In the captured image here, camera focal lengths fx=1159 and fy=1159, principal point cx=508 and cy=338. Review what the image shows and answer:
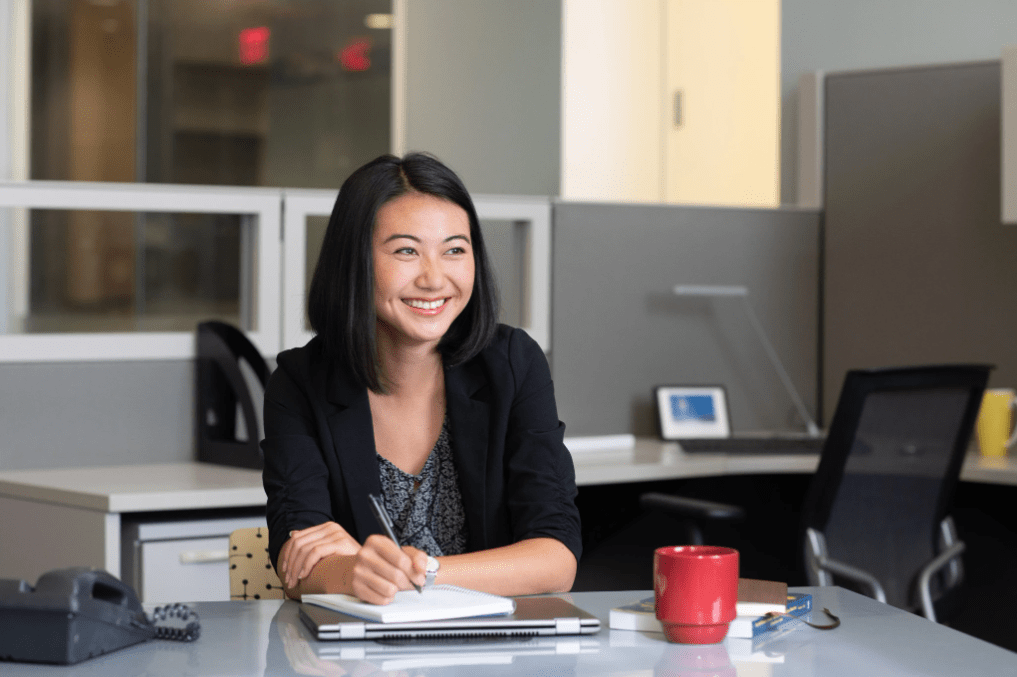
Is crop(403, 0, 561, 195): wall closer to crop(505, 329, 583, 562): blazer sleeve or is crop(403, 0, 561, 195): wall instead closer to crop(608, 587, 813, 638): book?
crop(505, 329, 583, 562): blazer sleeve

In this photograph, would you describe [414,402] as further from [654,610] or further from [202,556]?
[202,556]

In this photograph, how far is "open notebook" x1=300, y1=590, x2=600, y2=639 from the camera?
104cm

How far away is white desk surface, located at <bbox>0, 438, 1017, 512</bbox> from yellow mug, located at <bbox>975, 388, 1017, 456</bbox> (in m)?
0.03

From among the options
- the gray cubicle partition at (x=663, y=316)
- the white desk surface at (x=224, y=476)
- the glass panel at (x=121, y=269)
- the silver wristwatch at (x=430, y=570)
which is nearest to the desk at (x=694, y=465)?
the white desk surface at (x=224, y=476)

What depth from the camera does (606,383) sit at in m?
2.83

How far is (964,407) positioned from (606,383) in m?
0.90

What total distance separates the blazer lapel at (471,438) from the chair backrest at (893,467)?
78 cm

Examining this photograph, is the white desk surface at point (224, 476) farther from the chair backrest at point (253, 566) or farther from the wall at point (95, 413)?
the chair backrest at point (253, 566)

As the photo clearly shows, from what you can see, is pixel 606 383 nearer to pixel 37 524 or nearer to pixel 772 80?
pixel 37 524

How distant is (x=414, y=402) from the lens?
1532mm

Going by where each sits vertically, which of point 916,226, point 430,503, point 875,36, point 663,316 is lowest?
point 430,503

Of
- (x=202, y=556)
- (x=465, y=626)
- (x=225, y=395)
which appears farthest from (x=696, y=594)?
(x=225, y=395)

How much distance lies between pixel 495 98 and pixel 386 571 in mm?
3169

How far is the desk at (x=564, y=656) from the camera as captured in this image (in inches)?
37.6
